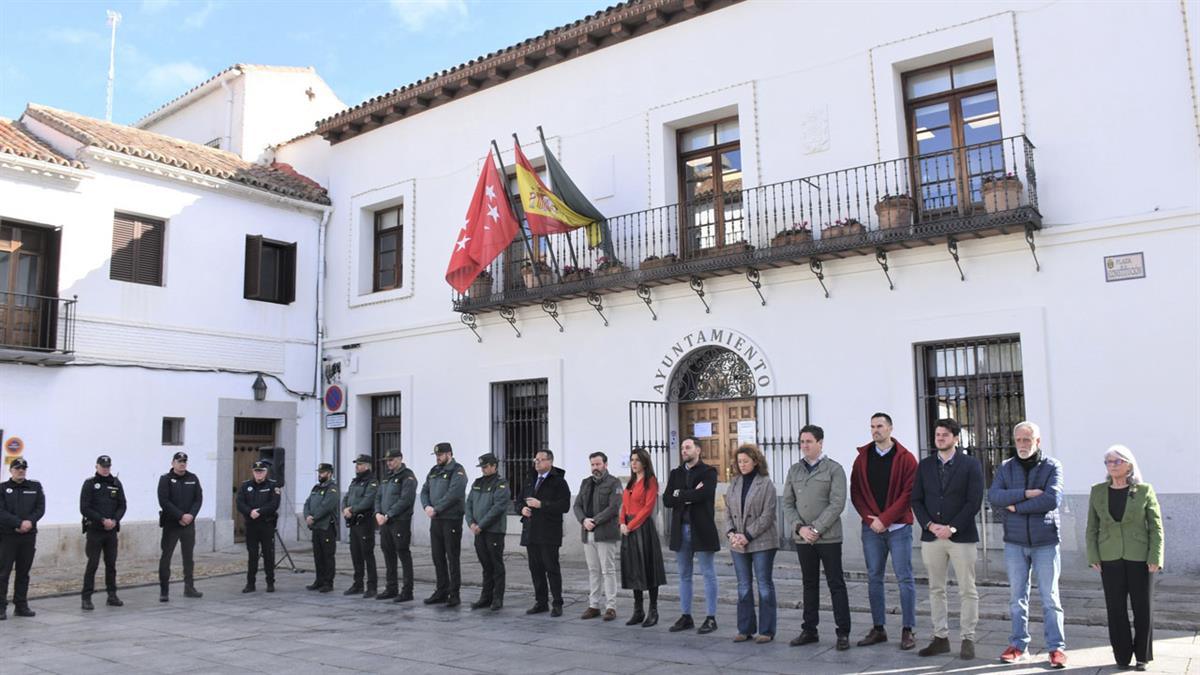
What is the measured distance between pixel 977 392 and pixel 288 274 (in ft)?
40.4

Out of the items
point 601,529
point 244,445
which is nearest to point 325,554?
point 601,529

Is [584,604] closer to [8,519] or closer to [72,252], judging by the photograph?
[8,519]

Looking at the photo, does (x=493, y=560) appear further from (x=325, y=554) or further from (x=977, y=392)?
(x=977, y=392)

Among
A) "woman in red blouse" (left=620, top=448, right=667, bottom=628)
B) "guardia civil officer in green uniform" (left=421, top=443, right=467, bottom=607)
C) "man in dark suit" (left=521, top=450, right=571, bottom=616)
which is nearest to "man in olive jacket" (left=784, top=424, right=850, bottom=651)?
"woman in red blouse" (left=620, top=448, right=667, bottom=628)

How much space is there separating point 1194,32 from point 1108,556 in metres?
6.33

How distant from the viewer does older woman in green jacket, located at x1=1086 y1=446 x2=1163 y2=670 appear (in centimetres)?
639

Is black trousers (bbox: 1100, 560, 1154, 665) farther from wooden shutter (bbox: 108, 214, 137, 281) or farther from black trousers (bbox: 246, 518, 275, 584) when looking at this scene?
wooden shutter (bbox: 108, 214, 137, 281)

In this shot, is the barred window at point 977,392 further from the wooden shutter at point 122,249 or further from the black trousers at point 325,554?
the wooden shutter at point 122,249

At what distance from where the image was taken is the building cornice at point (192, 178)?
591 inches

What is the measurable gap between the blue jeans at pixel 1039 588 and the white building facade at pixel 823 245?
4.01 meters

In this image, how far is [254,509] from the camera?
464 inches

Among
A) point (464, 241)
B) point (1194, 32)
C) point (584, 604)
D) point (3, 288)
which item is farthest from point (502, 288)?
point (1194, 32)

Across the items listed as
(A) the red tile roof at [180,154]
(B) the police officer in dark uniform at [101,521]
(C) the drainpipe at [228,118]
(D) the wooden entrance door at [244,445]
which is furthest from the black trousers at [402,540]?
(C) the drainpipe at [228,118]

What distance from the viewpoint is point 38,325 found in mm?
14258
